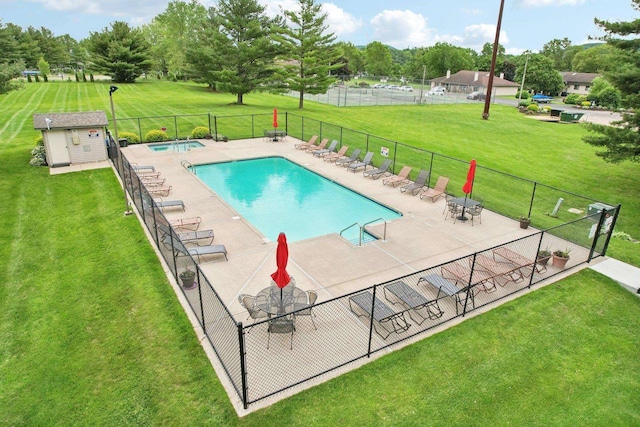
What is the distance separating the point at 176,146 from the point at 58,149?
667 cm

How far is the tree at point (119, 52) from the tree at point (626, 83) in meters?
57.2

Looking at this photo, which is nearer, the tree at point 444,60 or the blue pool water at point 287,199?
the blue pool water at point 287,199

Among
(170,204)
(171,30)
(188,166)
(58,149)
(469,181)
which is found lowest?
(188,166)

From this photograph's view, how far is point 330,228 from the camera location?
47.5ft

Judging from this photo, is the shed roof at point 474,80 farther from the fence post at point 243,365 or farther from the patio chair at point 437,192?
the fence post at point 243,365

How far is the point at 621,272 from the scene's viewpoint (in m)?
10.9

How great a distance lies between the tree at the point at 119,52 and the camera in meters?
56.7

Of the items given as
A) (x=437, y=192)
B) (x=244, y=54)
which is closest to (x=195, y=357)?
(x=437, y=192)

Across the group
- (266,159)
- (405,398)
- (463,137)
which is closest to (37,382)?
(405,398)

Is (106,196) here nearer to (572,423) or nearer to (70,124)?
(70,124)

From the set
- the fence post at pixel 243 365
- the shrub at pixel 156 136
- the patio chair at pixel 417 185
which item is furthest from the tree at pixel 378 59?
the fence post at pixel 243 365

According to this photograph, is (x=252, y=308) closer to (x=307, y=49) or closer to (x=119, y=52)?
(x=307, y=49)

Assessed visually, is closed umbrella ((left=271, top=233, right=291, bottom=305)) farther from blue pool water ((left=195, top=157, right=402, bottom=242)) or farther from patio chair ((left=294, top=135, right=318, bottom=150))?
patio chair ((left=294, top=135, right=318, bottom=150))

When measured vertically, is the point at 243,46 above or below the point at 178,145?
above
